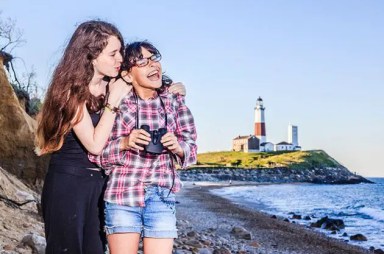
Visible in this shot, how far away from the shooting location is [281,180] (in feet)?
357

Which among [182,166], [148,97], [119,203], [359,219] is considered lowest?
[359,219]

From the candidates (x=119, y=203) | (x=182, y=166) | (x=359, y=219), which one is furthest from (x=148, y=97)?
(x=359, y=219)

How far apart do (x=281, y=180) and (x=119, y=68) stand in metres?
107

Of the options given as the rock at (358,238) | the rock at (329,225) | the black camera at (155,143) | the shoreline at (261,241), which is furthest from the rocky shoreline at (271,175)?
the black camera at (155,143)

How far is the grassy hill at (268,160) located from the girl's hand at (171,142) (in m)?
114

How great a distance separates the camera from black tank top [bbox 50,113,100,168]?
128 inches

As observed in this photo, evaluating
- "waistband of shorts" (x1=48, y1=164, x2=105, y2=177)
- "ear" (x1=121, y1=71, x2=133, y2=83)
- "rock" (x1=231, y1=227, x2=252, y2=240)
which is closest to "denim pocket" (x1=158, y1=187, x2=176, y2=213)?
"waistband of shorts" (x1=48, y1=164, x2=105, y2=177)

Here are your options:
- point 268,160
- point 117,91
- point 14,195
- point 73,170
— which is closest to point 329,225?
point 14,195

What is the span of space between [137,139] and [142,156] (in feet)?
0.62

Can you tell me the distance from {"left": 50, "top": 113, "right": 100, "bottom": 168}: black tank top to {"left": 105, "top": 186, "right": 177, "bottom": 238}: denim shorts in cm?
28

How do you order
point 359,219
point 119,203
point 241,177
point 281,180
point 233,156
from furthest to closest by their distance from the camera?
point 233,156, point 281,180, point 241,177, point 359,219, point 119,203

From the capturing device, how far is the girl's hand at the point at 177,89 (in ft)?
11.5

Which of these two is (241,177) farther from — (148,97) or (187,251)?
(148,97)

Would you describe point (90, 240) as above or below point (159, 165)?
below
